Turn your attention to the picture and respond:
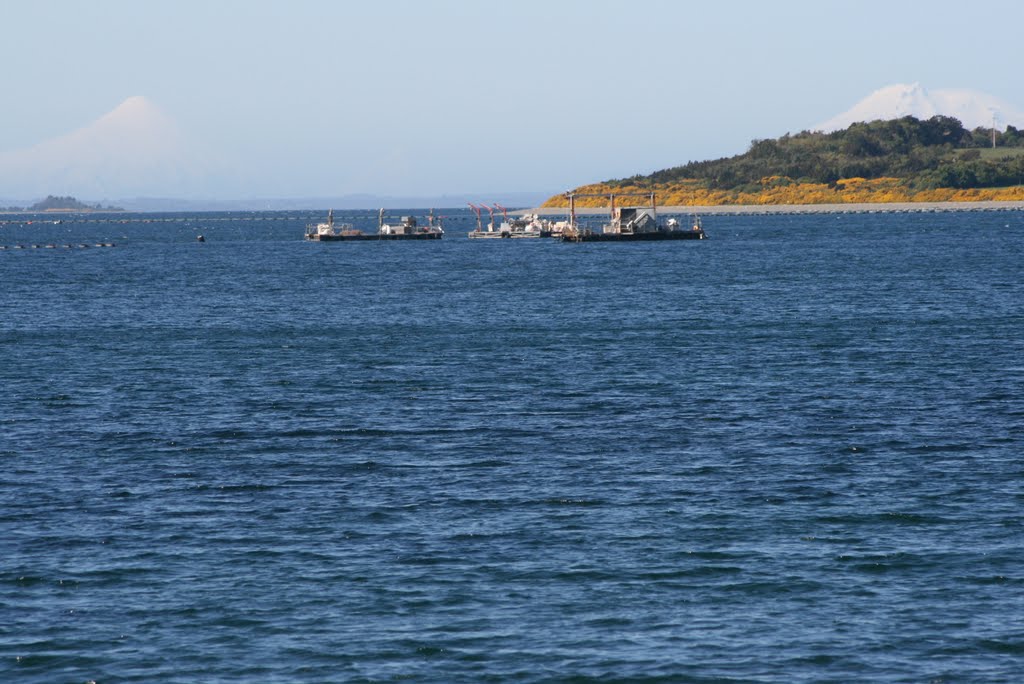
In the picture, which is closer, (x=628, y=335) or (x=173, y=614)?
(x=173, y=614)

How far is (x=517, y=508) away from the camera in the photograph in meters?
36.2

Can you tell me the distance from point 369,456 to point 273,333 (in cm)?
4325

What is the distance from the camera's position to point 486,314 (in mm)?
97688

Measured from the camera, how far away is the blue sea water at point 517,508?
2638cm

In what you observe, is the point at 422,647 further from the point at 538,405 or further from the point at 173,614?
the point at 538,405

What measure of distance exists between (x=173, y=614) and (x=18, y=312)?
80876 millimetres

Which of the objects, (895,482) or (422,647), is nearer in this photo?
(422,647)

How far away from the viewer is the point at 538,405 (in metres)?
53.6

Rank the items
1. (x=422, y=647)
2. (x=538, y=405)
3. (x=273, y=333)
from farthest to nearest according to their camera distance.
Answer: (x=273, y=333)
(x=538, y=405)
(x=422, y=647)

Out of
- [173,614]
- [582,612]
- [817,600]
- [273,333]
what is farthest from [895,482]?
[273,333]

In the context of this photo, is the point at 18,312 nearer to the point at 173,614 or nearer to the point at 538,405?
the point at 538,405

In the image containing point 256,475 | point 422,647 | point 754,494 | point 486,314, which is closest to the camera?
point 422,647

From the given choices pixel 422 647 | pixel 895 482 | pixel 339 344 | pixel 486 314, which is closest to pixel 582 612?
pixel 422 647

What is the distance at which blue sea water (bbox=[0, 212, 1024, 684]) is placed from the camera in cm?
2638
